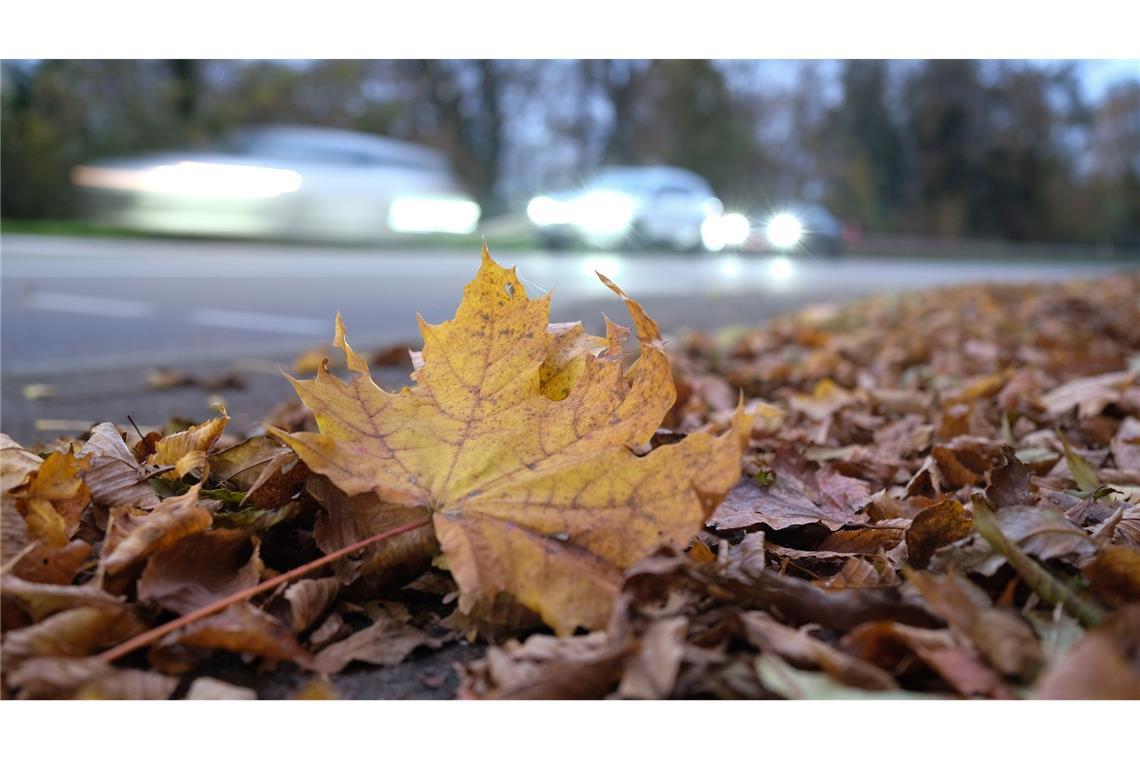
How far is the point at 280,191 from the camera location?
14.1 meters

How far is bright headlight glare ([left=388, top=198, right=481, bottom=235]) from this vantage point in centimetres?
1509

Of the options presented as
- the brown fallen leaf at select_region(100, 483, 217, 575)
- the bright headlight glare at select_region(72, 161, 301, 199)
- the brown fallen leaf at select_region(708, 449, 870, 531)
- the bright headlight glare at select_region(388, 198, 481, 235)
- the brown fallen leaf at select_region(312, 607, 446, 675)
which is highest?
the bright headlight glare at select_region(72, 161, 301, 199)

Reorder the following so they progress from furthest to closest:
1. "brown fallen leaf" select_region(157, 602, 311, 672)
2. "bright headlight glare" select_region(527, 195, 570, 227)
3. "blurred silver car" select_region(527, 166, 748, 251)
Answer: "blurred silver car" select_region(527, 166, 748, 251) → "bright headlight glare" select_region(527, 195, 570, 227) → "brown fallen leaf" select_region(157, 602, 311, 672)

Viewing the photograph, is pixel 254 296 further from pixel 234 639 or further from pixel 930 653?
pixel 930 653

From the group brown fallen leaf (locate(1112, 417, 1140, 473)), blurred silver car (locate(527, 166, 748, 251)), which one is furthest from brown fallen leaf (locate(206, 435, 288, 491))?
blurred silver car (locate(527, 166, 748, 251))

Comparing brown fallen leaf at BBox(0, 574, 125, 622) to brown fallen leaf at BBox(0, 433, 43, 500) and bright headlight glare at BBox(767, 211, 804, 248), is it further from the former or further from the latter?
bright headlight glare at BBox(767, 211, 804, 248)

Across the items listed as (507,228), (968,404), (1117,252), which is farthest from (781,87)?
(968,404)

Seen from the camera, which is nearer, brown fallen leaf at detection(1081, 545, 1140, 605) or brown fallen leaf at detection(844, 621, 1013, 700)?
brown fallen leaf at detection(844, 621, 1013, 700)

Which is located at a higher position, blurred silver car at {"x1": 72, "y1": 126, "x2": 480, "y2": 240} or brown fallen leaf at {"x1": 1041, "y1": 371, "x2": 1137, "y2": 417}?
blurred silver car at {"x1": 72, "y1": 126, "x2": 480, "y2": 240}

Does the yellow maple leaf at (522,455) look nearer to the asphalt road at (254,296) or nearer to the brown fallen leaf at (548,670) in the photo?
the brown fallen leaf at (548,670)

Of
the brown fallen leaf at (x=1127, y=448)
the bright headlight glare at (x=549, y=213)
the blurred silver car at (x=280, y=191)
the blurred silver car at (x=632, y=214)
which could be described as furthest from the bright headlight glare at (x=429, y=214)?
the brown fallen leaf at (x=1127, y=448)

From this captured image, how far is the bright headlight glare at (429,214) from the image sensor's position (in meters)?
15.1

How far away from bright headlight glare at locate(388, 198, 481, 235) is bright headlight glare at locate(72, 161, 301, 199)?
5.00 feet

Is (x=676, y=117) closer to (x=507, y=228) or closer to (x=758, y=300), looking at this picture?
(x=507, y=228)
